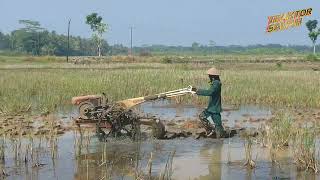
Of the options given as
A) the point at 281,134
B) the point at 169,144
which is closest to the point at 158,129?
the point at 169,144

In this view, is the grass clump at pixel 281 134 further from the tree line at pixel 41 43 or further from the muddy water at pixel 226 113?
the tree line at pixel 41 43

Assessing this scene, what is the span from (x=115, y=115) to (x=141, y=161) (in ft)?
5.50

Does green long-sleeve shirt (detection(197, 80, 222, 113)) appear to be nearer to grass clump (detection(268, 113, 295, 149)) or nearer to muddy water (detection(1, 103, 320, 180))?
muddy water (detection(1, 103, 320, 180))

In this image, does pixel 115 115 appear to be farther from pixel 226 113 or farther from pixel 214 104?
pixel 226 113

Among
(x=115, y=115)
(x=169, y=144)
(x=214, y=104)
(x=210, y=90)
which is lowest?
(x=169, y=144)

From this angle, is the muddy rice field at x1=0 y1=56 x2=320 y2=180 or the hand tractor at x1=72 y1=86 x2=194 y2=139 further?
the hand tractor at x1=72 y1=86 x2=194 y2=139

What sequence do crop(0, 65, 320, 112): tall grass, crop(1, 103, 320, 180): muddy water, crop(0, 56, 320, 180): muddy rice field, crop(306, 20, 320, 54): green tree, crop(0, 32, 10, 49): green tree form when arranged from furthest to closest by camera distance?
1. crop(0, 32, 10, 49): green tree
2. crop(306, 20, 320, 54): green tree
3. crop(0, 65, 320, 112): tall grass
4. crop(0, 56, 320, 180): muddy rice field
5. crop(1, 103, 320, 180): muddy water

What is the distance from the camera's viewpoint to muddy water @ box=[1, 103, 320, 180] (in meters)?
6.81

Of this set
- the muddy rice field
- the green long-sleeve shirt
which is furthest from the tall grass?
the green long-sleeve shirt

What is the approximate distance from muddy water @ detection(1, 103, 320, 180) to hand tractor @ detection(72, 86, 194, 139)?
0.21 m

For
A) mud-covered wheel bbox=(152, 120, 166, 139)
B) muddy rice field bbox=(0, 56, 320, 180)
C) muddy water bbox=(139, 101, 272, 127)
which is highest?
mud-covered wheel bbox=(152, 120, 166, 139)

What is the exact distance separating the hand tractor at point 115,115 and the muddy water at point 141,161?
0.21 m

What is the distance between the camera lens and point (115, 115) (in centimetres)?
Answer: 912

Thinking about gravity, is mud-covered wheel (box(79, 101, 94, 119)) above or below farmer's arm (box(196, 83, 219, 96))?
below
